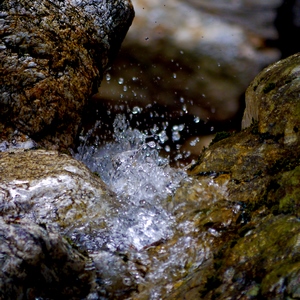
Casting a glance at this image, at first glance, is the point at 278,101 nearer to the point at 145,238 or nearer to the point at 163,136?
the point at 145,238

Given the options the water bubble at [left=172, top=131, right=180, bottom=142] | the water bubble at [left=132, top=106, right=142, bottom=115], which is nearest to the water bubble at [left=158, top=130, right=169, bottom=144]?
the water bubble at [left=172, top=131, right=180, bottom=142]

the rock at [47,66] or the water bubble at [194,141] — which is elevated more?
the rock at [47,66]

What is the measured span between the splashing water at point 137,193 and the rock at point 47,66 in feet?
2.06

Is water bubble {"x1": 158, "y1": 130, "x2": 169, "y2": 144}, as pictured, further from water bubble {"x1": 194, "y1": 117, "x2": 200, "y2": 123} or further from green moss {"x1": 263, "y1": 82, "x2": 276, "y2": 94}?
green moss {"x1": 263, "y1": 82, "x2": 276, "y2": 94}

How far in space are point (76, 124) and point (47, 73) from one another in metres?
0.66

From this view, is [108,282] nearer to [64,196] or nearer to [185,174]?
Answer: [64,196]

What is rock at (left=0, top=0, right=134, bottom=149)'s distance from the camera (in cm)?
454

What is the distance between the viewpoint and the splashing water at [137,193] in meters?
3.27

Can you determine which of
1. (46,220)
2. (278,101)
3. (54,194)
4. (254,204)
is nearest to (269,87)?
(278,101)

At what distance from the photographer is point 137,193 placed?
3861 mm

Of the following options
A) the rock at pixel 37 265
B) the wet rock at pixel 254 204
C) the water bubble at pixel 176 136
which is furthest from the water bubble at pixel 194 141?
the rock at pixel 37 265

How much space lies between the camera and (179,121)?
306 inches

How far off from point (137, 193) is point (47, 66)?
Result: 1822 mm

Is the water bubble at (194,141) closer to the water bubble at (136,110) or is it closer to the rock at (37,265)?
the water bubble at (136,110)
